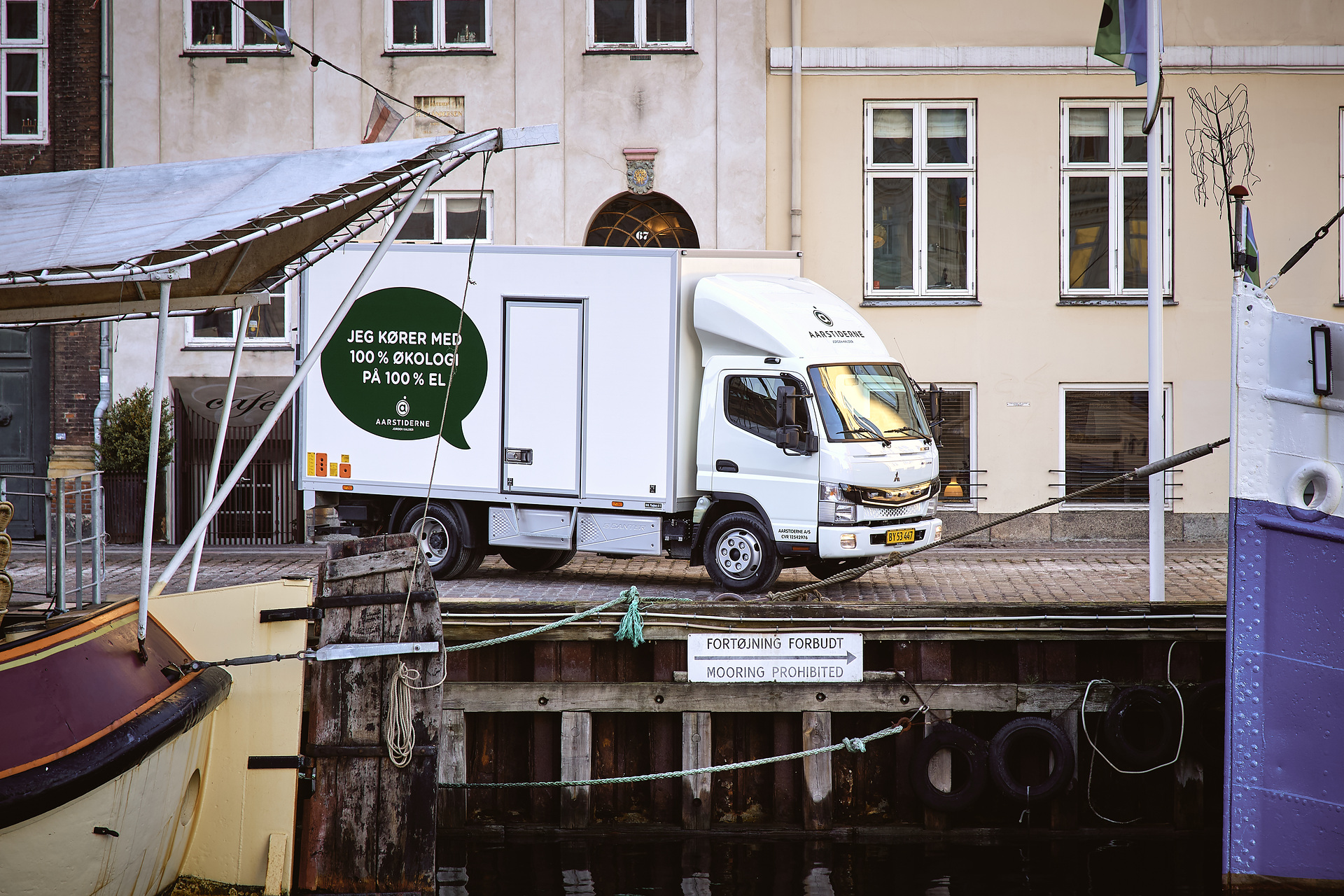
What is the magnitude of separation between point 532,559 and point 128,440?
6.71m

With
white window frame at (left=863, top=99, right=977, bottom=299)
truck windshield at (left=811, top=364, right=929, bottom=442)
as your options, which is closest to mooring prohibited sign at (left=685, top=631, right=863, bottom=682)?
truck windshield at (left=811, top=364, right=929, bottom=442)

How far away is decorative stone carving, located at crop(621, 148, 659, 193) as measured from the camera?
739 inches

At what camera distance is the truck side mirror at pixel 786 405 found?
467 inches

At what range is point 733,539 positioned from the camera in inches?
487

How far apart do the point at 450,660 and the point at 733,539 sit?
422cm

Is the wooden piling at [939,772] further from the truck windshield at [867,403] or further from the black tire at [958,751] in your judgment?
the truck windshield at [867,403]

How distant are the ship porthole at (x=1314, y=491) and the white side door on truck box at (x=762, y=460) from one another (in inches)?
199

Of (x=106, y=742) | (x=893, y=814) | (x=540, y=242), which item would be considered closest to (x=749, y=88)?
(x=540, y=242)

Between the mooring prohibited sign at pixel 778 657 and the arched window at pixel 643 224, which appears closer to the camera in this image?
the mooring prohibited sign at pixel 778 657

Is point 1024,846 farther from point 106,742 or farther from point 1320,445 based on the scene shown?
point 106,742

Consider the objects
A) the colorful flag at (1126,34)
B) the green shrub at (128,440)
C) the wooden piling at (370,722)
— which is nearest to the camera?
the wooden piling at (370,722)

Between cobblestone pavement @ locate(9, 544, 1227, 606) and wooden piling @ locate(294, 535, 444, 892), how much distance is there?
3.35 meters

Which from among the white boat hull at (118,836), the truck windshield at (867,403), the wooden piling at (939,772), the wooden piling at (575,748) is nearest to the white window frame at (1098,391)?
the truck windshield at (867,403)

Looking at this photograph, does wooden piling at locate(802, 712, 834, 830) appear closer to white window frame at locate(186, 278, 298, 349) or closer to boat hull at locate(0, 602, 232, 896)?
boat hull at locate(0, 602, 232, 896)
